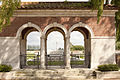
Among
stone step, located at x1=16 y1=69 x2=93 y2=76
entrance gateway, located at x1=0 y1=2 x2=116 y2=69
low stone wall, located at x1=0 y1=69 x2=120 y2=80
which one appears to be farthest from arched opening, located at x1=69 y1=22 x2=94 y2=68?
low stone wall, located at x1=0 y1=69 x2=120 y2=80

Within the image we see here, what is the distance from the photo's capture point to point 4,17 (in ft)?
29.1

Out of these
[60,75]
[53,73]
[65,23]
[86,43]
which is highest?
[65,23]

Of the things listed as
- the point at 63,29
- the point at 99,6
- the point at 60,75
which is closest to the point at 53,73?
the point at 60,75

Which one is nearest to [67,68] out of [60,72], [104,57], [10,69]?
[60,72]

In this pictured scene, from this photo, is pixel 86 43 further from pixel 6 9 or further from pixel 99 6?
pixel 6 9

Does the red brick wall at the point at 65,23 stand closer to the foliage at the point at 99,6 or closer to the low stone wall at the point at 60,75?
the foliage at the point at 99,6

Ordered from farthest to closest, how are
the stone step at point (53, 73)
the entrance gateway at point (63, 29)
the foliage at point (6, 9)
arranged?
the entrance gateway at point (63, 29) < the stone step at point (53, 73) < the foliage at point (6, 9)

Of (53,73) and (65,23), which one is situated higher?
(65,23)

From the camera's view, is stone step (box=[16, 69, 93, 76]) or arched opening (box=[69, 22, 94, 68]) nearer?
stone step (box=[16, 69, 93, 76])

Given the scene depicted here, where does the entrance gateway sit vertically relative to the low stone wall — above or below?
above

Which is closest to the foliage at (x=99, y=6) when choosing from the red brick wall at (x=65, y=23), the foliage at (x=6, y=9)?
the red brick wall at (x=65, y=23)

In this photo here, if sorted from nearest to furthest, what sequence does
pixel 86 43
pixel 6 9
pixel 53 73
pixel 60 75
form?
pixel 6 9 < pixel 60 75 < pixel 53 73 < pixel 86 43

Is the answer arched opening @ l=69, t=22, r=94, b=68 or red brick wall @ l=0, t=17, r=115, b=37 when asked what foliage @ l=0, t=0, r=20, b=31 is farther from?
arched opening @ l=69, t=22, r=94, b=68

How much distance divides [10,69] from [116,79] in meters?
8.05
